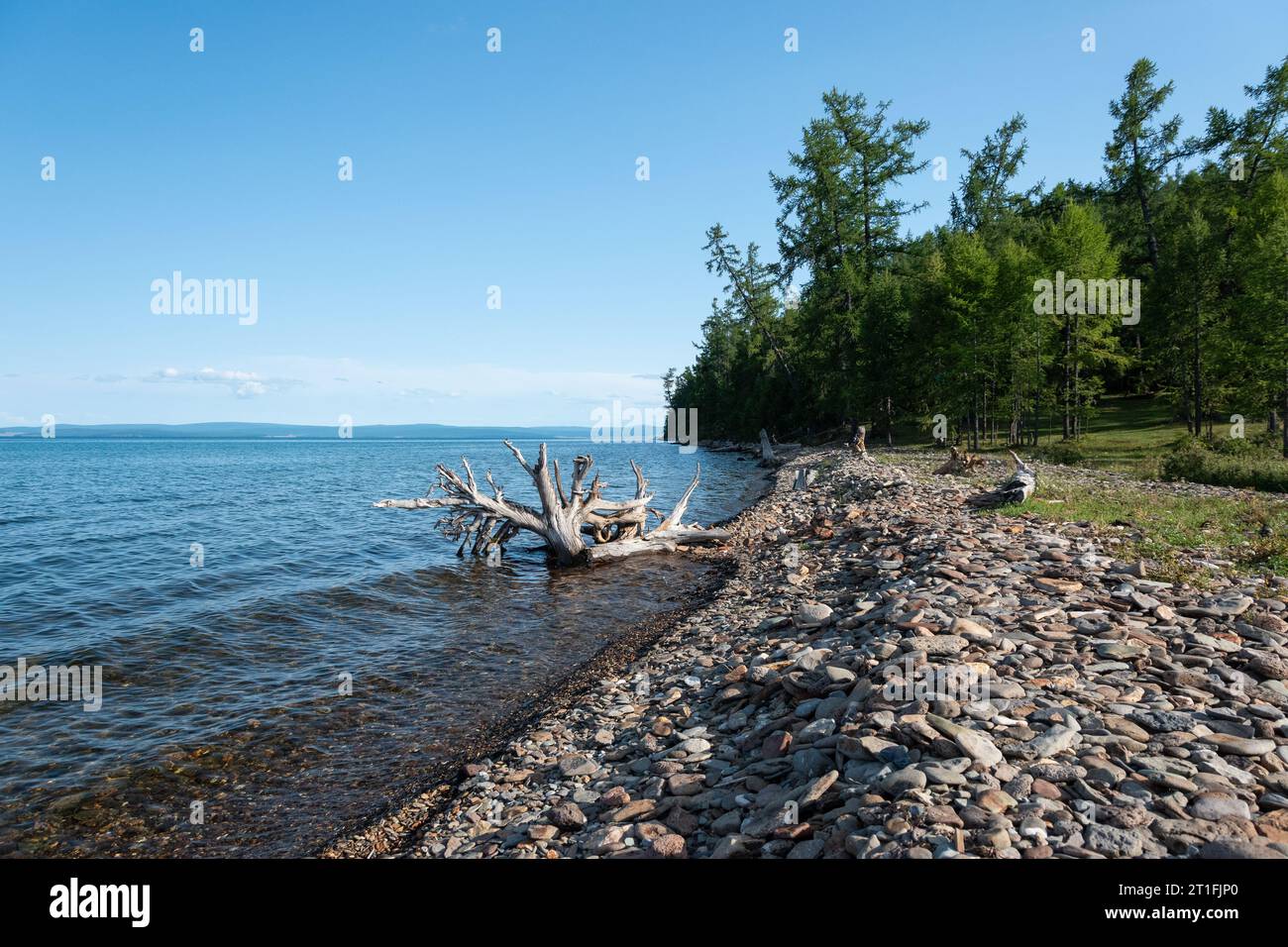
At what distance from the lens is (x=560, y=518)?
830 inches

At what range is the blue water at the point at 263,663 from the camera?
817 cm

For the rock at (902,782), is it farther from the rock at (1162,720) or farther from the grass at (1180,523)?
the grass at (1180,523)

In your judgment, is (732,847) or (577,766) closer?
(732,847)

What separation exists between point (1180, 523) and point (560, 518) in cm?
1604

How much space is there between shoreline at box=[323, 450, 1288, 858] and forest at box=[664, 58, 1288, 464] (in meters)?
24.2

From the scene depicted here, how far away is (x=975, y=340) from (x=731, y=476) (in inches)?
776

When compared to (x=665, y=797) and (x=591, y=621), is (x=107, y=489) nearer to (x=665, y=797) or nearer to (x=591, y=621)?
(x=591, y=621)

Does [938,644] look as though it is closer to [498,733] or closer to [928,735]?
[928,735]

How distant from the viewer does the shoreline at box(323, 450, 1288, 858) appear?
4.48 meters

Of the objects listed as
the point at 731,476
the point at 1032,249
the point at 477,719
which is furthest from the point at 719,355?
the point at 477,719

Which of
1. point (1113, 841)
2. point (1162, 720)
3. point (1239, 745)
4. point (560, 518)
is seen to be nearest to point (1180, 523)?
point (1162, 720)

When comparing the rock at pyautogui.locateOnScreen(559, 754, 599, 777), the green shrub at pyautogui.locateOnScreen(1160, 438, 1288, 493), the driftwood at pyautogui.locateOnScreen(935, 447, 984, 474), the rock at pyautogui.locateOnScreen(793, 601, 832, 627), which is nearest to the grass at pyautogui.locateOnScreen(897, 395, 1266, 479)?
the green shrub at pyautogui.locateOnScreen(1160, 438, 1288, 493)

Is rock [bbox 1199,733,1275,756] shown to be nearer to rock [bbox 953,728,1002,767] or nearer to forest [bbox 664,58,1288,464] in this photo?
rock [bbox 953,728,1002,767]
